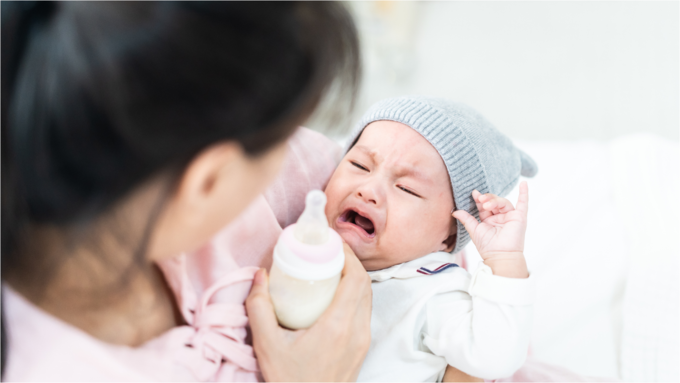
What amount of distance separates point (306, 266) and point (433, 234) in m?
0.44

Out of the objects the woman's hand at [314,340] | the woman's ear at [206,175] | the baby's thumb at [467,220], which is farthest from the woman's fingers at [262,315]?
the baby's thumb at [467,220]

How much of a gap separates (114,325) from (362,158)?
567 millimetres

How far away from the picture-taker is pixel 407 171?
0.96 metres

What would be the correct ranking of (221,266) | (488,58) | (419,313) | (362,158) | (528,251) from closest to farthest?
(221,266) < (419,313) < (362,158) < (528,251) < (488,58)

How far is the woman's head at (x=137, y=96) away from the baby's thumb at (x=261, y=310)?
0.27 metres

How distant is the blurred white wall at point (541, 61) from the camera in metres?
2.23

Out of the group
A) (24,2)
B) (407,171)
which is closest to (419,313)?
(407,171)

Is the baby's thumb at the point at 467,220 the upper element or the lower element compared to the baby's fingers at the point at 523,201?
lower

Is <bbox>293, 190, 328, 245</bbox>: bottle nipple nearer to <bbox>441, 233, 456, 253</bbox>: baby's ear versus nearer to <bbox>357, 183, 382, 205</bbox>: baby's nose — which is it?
<bbox>357, 183, 382, 205</bbox>: baby's nose

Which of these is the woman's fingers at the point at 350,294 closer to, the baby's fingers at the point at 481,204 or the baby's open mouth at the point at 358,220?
the baby's open mouth at the point at 358,220

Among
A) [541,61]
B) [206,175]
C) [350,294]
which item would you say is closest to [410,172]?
[350,294]

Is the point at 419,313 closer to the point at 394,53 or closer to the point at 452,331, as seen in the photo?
the point at 452,331

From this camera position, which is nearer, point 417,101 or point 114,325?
point 114,325

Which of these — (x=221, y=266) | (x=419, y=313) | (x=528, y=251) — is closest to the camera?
(x=221, y=266)
